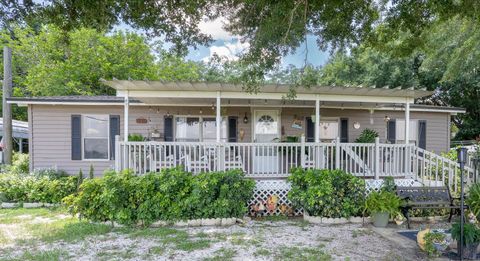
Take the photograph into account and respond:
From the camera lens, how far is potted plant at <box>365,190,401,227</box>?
5.61 m

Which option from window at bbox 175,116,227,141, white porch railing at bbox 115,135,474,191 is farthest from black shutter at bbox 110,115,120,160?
white porch railing at bbox 115,135,474,191

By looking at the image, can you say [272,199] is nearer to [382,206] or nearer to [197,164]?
[197,164]

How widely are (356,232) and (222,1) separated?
4.92 meters

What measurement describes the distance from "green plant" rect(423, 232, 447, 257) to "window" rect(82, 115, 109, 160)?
9317 mm

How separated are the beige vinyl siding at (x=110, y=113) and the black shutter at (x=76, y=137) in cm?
14

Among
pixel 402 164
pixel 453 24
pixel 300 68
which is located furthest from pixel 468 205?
pixel 453 24

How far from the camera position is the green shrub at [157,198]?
5.55 metres

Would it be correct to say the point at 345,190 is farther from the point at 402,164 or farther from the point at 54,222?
the point at 54,222

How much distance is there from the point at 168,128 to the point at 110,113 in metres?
2.03

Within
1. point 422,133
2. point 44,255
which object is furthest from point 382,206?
point 422,133

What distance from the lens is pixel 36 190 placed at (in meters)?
7.52

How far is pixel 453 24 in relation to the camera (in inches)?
322

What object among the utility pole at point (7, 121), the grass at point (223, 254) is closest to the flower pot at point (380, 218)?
the grass at point (223, 254)

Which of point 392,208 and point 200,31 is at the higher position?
point 200,31
